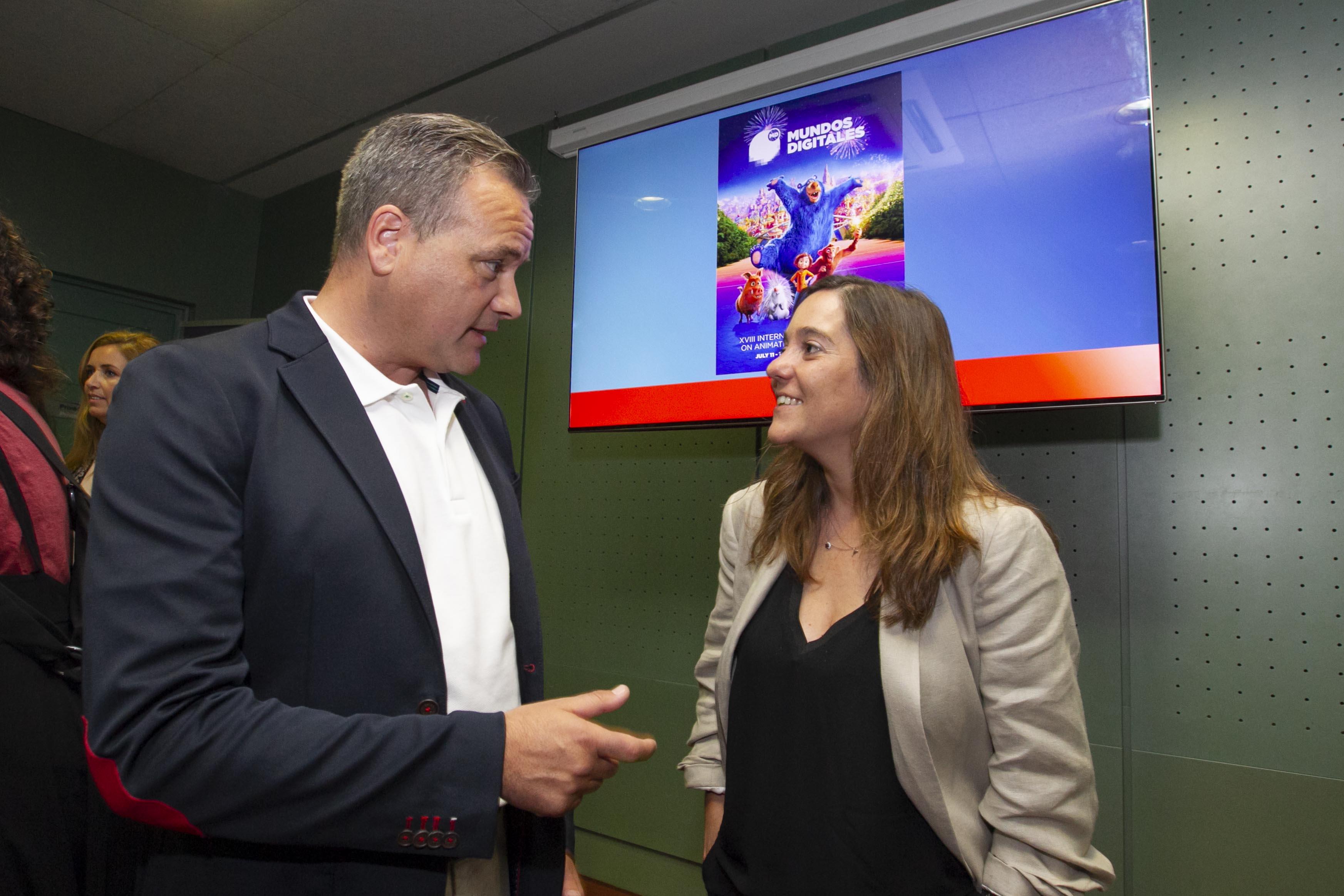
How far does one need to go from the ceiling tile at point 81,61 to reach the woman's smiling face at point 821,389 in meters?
3.13

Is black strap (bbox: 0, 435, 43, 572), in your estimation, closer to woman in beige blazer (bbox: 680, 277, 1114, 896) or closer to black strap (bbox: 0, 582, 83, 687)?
black strap (bbox: 0, 582, 83, 687)

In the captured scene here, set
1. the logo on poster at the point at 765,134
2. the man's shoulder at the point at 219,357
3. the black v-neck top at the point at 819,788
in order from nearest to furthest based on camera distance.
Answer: the man's shoulder at the point at 219,357 < the black v-neck top at the point at 819,788 < the logo on poster at the point at 765,134

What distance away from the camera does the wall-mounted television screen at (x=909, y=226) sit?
76.5 inches

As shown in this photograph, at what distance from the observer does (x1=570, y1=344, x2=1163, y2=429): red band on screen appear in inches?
74.8

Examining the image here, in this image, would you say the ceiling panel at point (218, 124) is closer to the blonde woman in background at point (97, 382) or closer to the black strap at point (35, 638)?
the blonde woman in background at point (97, 382)

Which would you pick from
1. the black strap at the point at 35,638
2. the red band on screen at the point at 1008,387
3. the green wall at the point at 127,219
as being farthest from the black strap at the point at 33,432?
the green wall at the point at 127,219

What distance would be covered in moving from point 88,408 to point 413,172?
A: 8.80 ft

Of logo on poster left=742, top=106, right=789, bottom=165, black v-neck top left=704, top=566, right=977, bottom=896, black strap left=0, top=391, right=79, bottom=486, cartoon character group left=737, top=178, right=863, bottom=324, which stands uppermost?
logo on poster left=742, top=106, right=789, bottom=165

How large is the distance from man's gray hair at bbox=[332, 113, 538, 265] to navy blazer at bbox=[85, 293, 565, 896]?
223 mm

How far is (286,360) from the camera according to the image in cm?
99

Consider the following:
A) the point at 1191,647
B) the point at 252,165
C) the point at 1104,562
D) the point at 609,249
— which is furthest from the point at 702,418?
the point at 252,165

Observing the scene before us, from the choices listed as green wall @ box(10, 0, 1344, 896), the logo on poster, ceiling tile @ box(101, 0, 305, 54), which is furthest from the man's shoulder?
ceiling tile @ box(101, 0, 305, 54)

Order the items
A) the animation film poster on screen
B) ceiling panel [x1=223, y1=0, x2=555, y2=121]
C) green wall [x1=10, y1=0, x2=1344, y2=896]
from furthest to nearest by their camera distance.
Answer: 1. ceiling panel [x1=223, y1=0, x2=555, y2=121]
2. the animation film poster on screen
3. green wall [x1=10, y1=0, x2=1344, y2=896]

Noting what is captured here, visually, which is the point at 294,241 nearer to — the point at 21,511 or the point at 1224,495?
the point at 21,511
